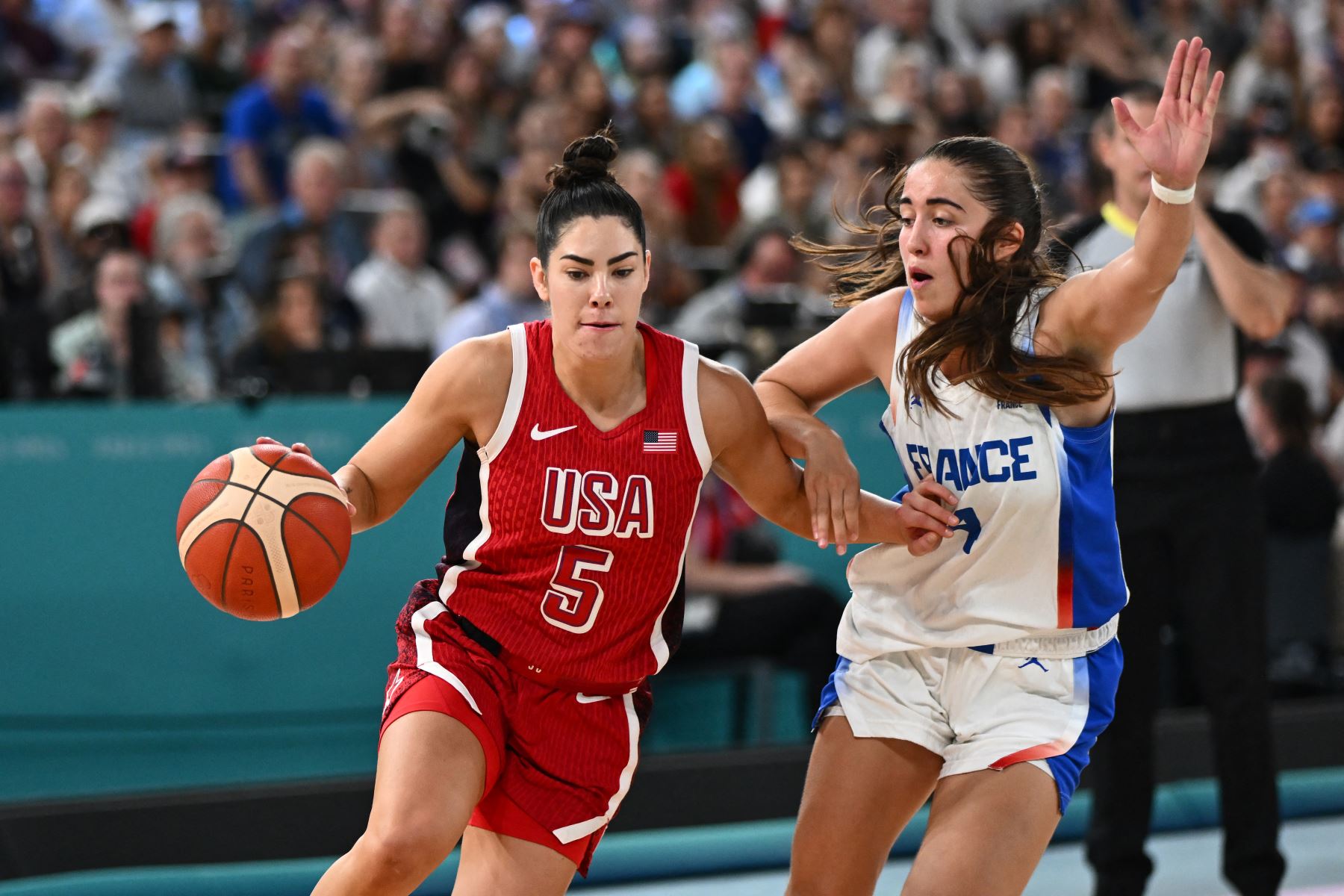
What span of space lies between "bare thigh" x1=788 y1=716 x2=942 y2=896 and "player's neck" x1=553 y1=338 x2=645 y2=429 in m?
0.74

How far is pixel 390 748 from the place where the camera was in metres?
2.95

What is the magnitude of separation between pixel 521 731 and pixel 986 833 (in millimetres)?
884

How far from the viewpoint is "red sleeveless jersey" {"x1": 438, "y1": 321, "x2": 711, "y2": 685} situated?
3064 mm

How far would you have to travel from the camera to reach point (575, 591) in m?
3.10

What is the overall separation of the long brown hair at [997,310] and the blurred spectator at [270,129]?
219 inches

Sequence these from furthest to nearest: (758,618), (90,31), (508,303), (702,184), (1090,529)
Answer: (90,31) → (702,184) → (508,303) → (758,618) → (1090,529)

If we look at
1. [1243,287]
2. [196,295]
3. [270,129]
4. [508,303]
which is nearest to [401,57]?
[270,129]

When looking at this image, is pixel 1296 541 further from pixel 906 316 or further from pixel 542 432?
pixel 542 432

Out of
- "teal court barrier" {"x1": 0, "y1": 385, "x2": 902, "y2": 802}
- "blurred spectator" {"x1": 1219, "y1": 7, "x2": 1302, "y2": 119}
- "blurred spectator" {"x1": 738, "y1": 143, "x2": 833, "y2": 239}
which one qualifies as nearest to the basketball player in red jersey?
"teal court barrier" {"x1": 0, "y1": 385, "x2": 902, "y2": 802}

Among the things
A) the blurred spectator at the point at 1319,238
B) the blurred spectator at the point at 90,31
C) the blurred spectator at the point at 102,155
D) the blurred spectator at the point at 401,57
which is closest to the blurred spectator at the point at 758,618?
the blurred spectator at the point at 102,155

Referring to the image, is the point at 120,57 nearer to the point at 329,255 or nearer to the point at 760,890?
the point at 329,255

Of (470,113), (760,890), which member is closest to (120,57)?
(470,113)

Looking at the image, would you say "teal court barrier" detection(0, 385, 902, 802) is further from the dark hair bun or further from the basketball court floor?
the dark hair bun

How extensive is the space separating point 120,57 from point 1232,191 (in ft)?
20.3
